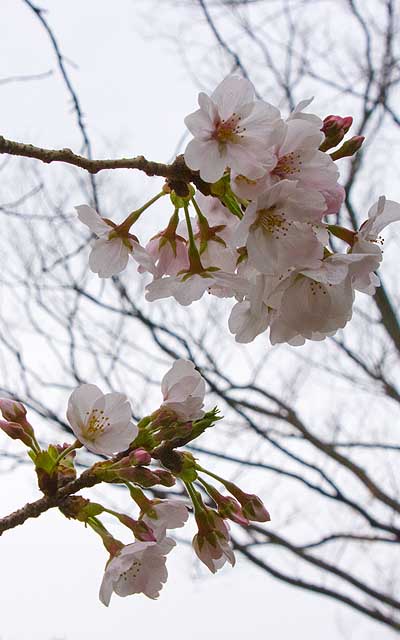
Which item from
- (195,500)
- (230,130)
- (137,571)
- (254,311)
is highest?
(230,130)

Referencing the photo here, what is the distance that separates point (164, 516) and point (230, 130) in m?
0.54

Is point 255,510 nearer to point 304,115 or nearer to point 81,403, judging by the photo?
point 81,403

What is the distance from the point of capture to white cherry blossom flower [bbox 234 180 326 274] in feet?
2.64

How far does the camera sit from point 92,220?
100 centimetres

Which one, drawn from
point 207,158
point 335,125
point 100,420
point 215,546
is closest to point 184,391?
point 100,420

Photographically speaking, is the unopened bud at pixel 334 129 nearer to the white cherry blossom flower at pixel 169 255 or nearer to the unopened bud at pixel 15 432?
the white cherry blossom flower at pixel 169 255

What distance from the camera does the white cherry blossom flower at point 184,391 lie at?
91cm

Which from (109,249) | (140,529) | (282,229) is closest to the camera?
(282,229)

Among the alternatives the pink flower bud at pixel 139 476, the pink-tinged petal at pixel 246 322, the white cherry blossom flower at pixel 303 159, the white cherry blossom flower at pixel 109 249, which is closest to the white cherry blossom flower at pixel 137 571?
the pink flower bud at pixel 139 476

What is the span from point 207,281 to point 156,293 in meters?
0.08

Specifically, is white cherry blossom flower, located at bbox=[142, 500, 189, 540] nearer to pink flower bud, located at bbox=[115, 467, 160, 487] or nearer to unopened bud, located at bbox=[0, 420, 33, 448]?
pink flower bud, located at bbox=[115, 467, 160, 487]

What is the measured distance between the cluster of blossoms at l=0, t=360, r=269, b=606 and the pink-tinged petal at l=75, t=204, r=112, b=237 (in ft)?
0.81

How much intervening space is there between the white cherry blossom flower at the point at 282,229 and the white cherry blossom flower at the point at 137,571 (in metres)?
0.41

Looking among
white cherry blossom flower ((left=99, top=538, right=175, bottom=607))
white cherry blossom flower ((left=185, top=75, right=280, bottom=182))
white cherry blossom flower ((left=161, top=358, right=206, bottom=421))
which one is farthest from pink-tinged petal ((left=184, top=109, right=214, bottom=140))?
white cherry blossom flower ((left=99, top=538, right=175, bottom=607))
